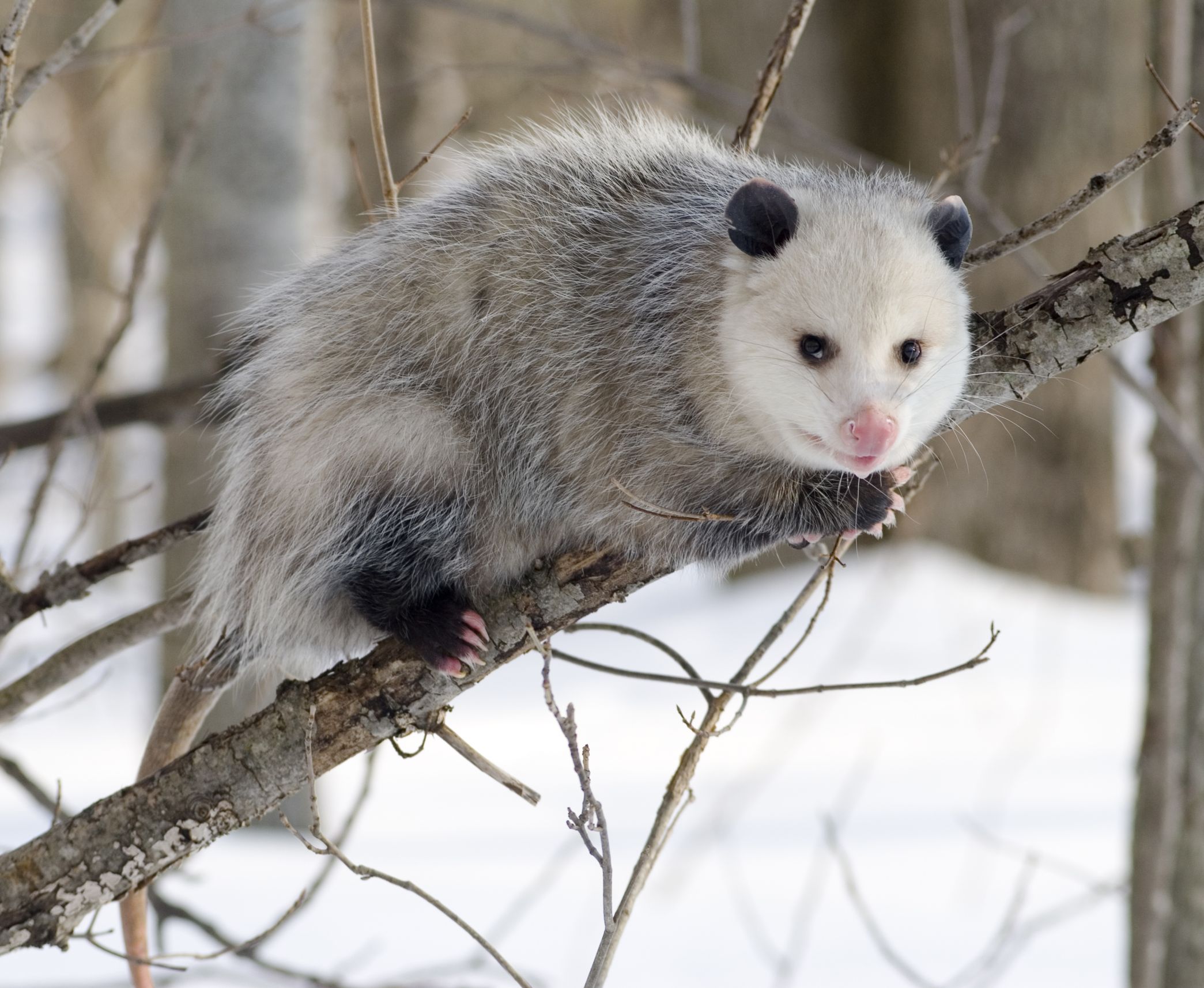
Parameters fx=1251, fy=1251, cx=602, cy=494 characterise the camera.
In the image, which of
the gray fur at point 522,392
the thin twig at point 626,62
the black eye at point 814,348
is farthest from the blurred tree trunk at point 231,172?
the black eye at point 814,348

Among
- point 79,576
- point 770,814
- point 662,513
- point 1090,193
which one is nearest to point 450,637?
point 662,513

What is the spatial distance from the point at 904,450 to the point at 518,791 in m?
0.76

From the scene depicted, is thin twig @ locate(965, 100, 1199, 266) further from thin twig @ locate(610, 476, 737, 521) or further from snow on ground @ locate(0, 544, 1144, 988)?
snow on ground @ locate(0, 544, 1144, 988)

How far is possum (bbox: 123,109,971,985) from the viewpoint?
6.30 feet

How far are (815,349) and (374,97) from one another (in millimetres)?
768

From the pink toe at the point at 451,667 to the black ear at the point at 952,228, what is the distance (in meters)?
0.97

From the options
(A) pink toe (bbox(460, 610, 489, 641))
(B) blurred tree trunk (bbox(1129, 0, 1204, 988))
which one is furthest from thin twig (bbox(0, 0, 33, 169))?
(B) blurred tree trunk (bbox(1129, 0, 1204, 988))

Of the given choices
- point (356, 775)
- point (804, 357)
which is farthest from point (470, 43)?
point (804, 357)

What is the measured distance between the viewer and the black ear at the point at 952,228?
6.24 ft

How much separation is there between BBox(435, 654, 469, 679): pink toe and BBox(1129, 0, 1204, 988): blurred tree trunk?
1539 mm

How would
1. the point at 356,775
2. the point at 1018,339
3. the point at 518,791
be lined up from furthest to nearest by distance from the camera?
1. the point at 356,775
2. the point at 1018,339
3. the point at 518,791

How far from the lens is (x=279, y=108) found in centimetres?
418

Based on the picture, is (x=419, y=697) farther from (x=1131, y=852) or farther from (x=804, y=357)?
(x=1131, y=852)

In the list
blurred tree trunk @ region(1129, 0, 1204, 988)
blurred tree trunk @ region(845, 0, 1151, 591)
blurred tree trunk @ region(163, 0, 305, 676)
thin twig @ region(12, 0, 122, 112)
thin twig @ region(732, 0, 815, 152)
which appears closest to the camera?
thin twig @ region(12, 0, 122, 112)
